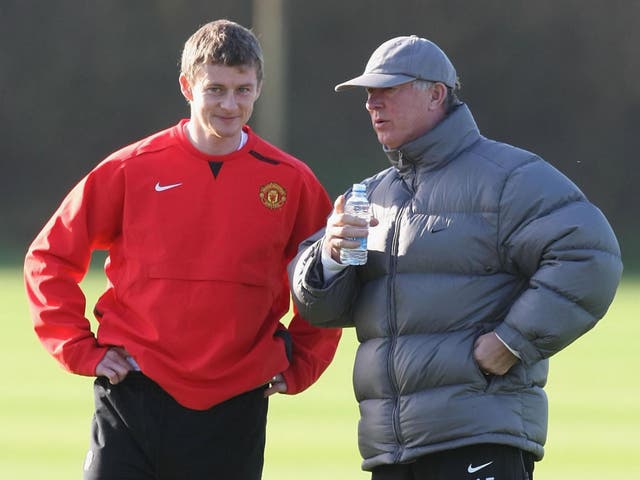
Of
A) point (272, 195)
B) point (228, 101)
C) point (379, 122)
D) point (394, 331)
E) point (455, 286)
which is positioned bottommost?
point (394, 331)

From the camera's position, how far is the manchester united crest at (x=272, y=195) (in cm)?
472

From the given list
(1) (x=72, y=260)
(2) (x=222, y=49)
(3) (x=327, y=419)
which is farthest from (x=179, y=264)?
(3) (x=327, y=419)

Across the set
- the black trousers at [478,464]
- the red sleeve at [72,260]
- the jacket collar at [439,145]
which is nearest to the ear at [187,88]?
the red sleeve at [72,260]

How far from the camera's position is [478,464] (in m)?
4.15

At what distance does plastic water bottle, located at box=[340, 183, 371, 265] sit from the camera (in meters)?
4.17

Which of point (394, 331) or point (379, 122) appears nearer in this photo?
point (394, 331)

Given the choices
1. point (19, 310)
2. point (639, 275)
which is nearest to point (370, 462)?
point (19, 310)

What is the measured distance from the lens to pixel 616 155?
2283 cm

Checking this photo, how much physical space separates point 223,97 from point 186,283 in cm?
61

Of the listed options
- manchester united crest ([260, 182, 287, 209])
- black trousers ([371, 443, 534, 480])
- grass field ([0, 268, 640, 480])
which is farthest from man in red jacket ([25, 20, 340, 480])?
grass field ([0, 268, 640, 480])

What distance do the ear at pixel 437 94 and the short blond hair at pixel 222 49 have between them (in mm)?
608

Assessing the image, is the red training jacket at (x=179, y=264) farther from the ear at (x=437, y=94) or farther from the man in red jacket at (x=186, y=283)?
the ear at (x=437, y=94)

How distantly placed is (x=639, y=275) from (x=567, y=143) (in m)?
7.19

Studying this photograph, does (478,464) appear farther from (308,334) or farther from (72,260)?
(72,260)
